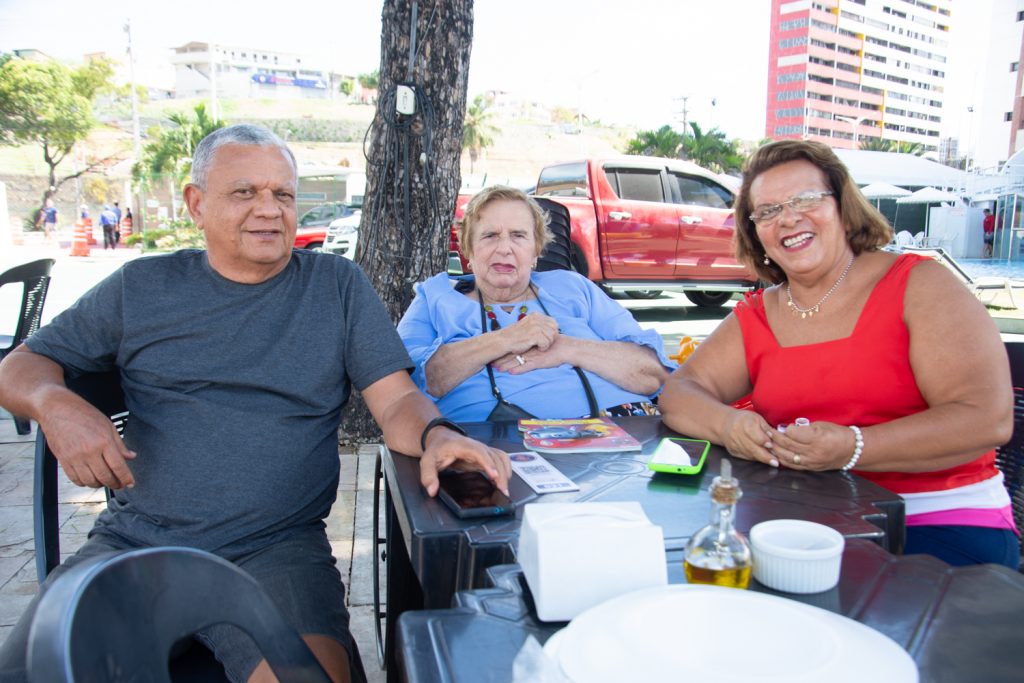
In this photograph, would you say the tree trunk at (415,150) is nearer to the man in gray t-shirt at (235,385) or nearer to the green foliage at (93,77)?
the man in gray t-shirt at (235,385)

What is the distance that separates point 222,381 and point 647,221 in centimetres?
712

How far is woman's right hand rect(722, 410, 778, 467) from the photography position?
1578 millimetres

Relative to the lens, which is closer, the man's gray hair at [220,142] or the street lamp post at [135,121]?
the man's gray hair at [220,142]

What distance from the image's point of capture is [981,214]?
800 inches

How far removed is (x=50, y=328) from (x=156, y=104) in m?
76.3

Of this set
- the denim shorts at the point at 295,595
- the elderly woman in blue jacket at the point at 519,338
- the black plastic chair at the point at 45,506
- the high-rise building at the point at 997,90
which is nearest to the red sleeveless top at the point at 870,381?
the elderly woman in blue jacket at the point at 519,338

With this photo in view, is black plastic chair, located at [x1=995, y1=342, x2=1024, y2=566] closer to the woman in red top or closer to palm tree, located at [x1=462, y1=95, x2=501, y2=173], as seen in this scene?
the woman in red top

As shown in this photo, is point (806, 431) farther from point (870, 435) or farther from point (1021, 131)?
point (1021, 131)

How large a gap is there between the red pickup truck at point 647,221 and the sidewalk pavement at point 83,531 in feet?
15.9

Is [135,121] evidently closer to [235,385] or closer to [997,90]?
[235,385]

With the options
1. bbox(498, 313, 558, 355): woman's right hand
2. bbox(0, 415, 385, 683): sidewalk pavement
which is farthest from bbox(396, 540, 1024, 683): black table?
bbox(0, 415, 385, 683): sidewalk pavement

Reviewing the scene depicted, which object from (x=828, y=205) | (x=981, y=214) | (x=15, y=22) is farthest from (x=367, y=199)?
(x=15, y=22)

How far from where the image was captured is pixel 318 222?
16.0m

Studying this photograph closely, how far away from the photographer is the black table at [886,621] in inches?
30.8
